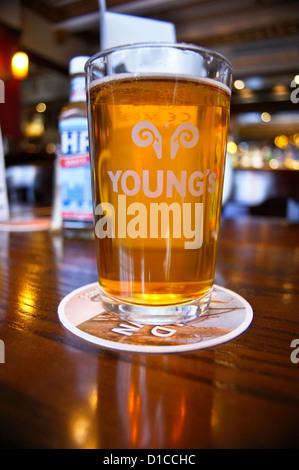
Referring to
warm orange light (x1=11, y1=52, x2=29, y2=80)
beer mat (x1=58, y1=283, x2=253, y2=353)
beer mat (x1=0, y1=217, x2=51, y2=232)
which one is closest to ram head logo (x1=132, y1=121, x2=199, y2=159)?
beer mat (x1=58, y1=283, x2=253, y2=353)

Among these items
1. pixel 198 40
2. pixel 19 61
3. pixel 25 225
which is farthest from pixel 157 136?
pixel 198 40

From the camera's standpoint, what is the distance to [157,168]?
37cm

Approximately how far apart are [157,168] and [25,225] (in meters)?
0.82

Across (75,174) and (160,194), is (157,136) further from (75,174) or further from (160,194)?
(75,174)

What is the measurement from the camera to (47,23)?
5.72 m

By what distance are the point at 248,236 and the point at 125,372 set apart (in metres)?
0.83

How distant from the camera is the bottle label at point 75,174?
0.80 m

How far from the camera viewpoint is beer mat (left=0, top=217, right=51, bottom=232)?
1.04m

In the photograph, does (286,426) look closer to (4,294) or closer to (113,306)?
(113,306)

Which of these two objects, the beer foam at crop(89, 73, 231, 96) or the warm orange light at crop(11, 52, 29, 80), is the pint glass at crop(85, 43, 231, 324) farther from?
the warm orange light at crop(11, 52, 29, 80)

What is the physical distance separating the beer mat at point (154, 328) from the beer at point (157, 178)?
0.09ft

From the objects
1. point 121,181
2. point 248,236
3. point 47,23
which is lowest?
point 248,236

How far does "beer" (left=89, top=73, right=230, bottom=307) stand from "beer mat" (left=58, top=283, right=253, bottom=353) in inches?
1.1

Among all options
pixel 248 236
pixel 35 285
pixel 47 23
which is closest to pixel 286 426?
pixel 35 285
